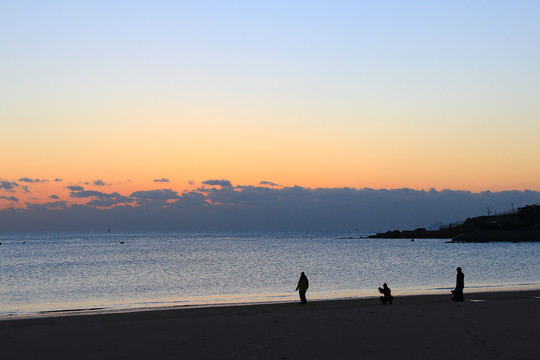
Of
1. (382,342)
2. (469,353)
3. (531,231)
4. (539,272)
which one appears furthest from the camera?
(531,231)

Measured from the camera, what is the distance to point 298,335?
18.5m

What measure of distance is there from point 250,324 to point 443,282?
32.9 m

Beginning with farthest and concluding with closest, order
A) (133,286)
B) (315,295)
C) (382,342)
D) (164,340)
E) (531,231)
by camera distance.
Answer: (531,231), (133,286), (315,295), (164,340), (382,342)

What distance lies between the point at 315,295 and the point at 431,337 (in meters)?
21.0

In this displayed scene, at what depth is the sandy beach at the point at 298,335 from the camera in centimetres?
1567

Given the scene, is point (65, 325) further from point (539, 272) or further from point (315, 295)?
point (539, 272)

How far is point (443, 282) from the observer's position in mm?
49125

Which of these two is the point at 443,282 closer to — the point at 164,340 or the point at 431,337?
the point at 431,337

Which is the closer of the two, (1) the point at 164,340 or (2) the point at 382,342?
(2) the point at 382,342

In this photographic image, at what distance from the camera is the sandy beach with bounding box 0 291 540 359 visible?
15.7 meters

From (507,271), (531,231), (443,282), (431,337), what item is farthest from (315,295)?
(531,231)

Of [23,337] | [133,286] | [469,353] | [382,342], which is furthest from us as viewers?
[133,286]

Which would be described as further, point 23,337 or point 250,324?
point 250,324

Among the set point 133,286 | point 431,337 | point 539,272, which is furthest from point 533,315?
point 539,272
